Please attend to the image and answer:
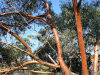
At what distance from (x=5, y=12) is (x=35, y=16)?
1541 mm

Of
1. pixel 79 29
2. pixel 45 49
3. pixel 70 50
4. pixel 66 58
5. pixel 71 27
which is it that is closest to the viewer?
pixel 79 29

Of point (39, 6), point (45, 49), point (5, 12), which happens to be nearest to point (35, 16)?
point (39, 6)

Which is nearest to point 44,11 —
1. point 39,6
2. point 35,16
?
point 39,6

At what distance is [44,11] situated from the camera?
7.34 metres

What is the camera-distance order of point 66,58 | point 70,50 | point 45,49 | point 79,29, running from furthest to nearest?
point 45,49 < point 66,58 < point 70,50 < point 79,29

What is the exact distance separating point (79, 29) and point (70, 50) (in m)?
1.83

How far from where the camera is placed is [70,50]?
577cm

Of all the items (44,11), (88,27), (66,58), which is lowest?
(66,58)

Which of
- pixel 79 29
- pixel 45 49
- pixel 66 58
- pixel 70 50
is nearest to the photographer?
pixel 79 29

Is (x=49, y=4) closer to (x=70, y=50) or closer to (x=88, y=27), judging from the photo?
(x=88, y=27)

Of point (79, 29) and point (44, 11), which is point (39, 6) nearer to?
point (44, 11)

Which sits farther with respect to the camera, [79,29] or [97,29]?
[97,29]

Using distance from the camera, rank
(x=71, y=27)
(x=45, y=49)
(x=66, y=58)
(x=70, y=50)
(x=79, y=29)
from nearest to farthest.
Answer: (x=79, y=29) < (x=70, y=50) < (x=71, y=27) < (x=66, y=58) < (x=45, y=49)

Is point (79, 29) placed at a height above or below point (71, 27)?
below
